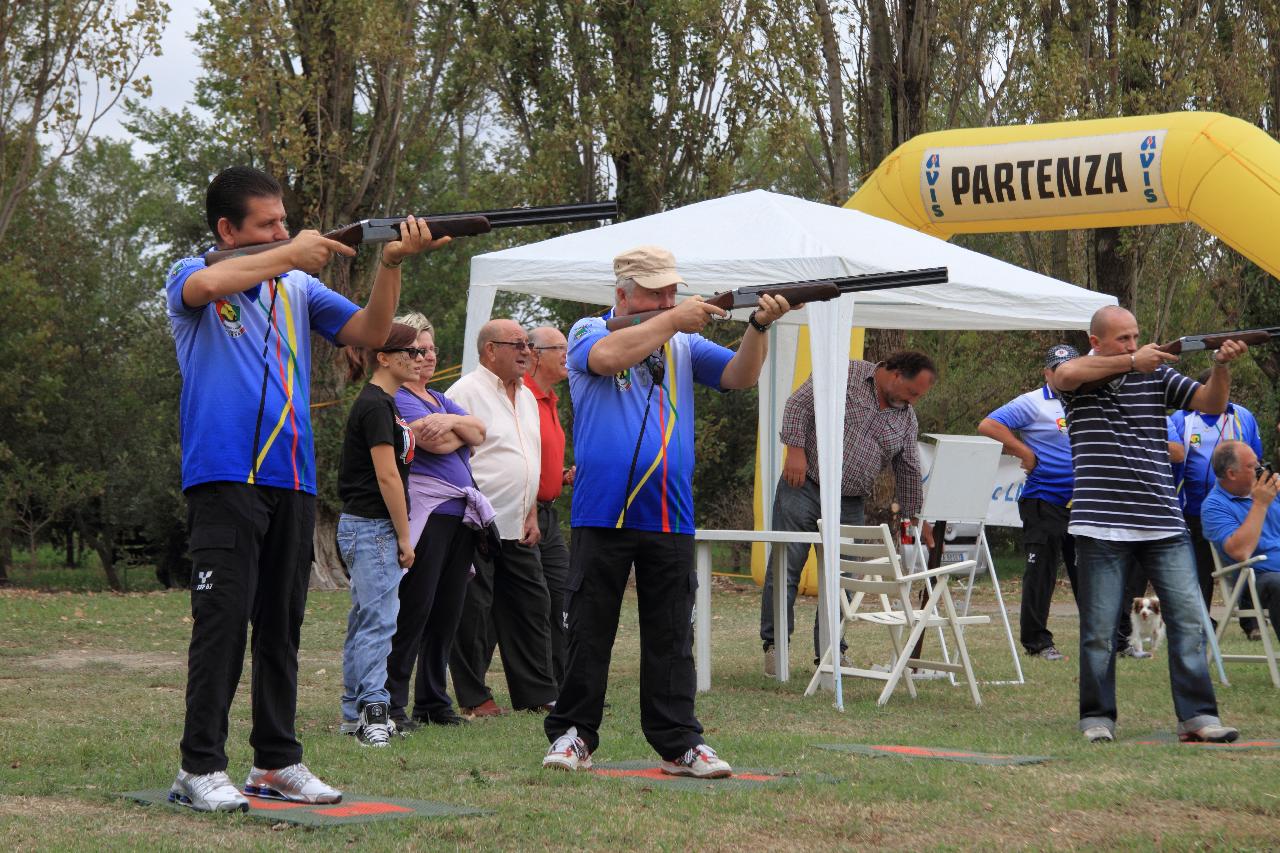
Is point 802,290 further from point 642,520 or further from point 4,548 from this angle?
point 4,548

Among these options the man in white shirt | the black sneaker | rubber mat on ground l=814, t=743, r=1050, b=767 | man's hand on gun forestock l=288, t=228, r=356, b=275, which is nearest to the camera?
man's hand on gun forestock l=288, t=228, r=356, b=275

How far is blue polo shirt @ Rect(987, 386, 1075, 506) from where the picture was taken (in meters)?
10.3

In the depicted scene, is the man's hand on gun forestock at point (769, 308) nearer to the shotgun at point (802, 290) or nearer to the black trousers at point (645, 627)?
the shotgun at point (802, 290)

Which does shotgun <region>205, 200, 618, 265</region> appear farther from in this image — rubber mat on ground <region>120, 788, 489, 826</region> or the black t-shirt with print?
rubber mat on ground <region>120, 788, 489, 826</region>

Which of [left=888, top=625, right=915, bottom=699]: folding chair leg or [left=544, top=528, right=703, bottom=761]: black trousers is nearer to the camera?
[left=544, top=528, right=703, bottom=761]: black trousers

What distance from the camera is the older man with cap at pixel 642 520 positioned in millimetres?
5223

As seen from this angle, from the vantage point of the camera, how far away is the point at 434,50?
808 inches

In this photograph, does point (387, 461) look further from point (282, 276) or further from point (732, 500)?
point (732, 500)

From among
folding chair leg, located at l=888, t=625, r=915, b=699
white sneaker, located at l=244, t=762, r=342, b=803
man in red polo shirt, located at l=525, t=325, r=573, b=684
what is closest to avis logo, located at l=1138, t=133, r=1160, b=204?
folding chair leg, located at l=888, t=625, r=915, b=699

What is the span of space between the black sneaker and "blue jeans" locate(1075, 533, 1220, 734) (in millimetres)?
3090

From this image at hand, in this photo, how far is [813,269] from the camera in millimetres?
8289

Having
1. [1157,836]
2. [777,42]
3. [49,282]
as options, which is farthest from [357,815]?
[49,282]

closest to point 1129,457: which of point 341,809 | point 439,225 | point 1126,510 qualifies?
point 1126,510

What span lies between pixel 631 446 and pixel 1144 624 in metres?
6.88
